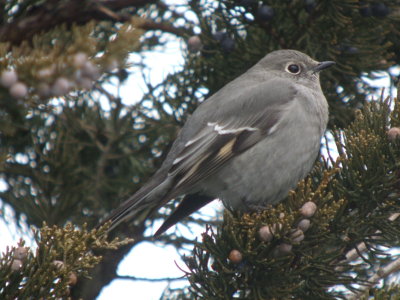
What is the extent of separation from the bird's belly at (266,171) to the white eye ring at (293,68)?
0.93 m

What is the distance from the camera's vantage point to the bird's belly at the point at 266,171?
163 inches

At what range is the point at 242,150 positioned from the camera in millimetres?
4273

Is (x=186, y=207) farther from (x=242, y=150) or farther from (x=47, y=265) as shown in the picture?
(x=47, y=265)

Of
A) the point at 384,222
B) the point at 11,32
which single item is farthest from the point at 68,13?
the point at 384,222

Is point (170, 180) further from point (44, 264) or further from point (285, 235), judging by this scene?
point (44, 264)

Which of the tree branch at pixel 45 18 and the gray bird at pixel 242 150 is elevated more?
the tree branch at pixel 45 18

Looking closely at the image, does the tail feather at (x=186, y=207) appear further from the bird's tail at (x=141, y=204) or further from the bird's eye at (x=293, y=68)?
the bird's eye at (x=293, y=68)

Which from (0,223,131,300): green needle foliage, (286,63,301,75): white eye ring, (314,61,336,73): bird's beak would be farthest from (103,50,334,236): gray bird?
(0,223,131,300): green needle foliage

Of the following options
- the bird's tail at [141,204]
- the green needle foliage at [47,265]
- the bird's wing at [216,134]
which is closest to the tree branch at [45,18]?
the green needle foliage at [47,265]

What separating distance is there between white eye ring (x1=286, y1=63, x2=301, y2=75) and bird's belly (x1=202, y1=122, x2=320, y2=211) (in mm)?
926

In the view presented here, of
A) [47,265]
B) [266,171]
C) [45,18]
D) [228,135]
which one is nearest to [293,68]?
[228,135]

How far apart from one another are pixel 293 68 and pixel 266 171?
1.29 meters

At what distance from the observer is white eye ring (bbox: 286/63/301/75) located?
16.4 feet

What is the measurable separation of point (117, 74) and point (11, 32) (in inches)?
79.5
